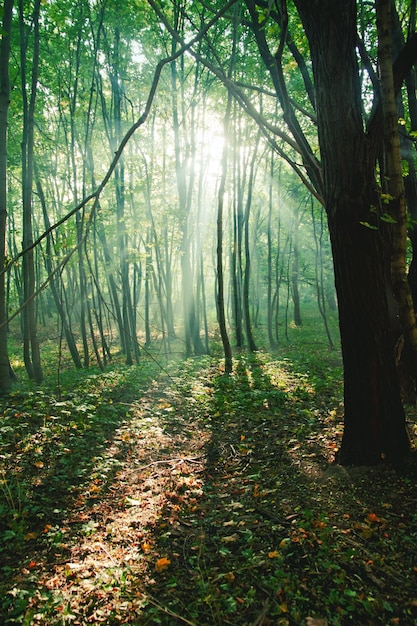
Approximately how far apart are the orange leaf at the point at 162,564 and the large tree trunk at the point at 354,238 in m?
2.05

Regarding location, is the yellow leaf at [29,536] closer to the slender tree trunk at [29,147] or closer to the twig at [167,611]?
the twig at [167,611]

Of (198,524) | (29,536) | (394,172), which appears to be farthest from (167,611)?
(394,172)

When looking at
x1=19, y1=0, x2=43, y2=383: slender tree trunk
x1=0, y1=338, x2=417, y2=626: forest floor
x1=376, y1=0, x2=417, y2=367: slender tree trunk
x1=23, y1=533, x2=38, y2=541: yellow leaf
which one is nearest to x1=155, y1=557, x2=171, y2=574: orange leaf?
x1=0, y1=338, x2=417, y2=626: forest floor

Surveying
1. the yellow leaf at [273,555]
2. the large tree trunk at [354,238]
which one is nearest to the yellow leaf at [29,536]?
the yellow leaf at [273,555]

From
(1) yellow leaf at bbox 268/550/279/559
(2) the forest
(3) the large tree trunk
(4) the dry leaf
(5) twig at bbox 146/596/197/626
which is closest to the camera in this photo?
(5) twig at bbox 146/596/197/626

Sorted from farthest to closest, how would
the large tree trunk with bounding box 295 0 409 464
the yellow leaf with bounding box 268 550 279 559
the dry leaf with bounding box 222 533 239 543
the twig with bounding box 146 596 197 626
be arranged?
the large tree trunk with bounding box 295 0 409 464
the dry leaf with bounding box 222 533 239 543
the yellow leaf with bounding box 268 550 279 559
the twig with bounding box 146 596 197 626

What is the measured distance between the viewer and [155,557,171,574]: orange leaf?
8.74 feet

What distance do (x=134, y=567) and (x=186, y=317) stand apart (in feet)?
39.8

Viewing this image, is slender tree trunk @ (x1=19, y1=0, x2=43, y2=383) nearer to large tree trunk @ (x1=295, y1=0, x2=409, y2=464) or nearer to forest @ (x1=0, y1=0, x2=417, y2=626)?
forest @ (x1=0, y1=0, x2=417, y2=626)

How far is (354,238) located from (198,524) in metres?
2.97

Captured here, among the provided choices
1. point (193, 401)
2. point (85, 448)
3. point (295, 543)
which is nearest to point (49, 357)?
point (193, 401)

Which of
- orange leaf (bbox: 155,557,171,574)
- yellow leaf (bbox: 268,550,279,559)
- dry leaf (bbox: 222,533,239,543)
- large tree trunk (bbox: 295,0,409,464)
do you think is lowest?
orange leaf (bbox: 155,557,171,574)

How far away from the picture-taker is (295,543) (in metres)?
2.76

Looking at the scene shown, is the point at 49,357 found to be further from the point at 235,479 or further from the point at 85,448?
the point at 235,479
